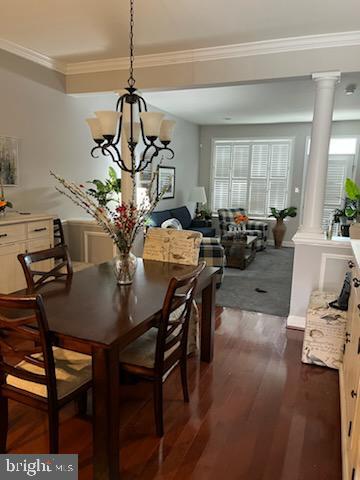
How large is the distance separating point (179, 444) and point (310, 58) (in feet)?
10.9

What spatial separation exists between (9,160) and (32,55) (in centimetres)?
117

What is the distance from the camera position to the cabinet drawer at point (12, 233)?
321 centimetres

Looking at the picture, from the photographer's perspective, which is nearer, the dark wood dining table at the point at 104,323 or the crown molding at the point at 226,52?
the dark wood dining table at the point at 104,323

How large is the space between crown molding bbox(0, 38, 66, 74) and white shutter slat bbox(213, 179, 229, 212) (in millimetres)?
5012

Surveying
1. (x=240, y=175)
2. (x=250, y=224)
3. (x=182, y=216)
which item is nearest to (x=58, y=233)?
(x=182, y=216)

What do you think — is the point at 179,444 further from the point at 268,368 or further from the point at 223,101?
the point at 223,101

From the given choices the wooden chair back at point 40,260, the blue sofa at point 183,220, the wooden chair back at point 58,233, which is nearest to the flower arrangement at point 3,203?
the wooden chair back at point 58,233

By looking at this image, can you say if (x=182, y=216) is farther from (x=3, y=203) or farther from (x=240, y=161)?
(x=3, y=203)

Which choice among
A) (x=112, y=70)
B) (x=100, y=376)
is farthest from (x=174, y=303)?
(x=112, y=70)

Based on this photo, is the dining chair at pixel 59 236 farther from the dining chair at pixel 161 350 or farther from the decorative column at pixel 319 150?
the decorative column at pixel 319 150

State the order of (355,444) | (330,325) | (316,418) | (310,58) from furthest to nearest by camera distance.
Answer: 1. (310,58)
2. (330,325)
3. (316,418)
4. (355,444)

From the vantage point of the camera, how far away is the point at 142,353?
1983 millimetres

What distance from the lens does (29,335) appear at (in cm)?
154

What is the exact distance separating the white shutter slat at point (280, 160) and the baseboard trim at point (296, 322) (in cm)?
504
